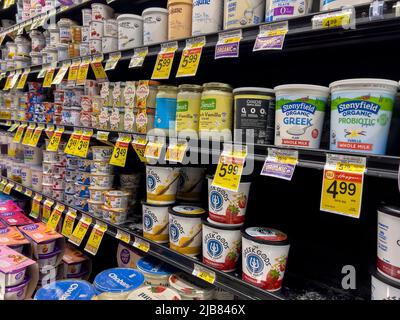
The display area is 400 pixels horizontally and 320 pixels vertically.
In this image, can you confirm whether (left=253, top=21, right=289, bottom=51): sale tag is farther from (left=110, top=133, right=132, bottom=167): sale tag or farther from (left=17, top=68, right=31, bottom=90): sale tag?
(left=17, top=68, right=31, bottom=90): sale tag

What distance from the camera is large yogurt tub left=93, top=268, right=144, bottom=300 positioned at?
0.96 metres

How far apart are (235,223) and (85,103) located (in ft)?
3.69

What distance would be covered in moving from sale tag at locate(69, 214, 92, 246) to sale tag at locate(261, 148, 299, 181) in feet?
3.59

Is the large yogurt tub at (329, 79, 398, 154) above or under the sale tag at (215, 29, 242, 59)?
under

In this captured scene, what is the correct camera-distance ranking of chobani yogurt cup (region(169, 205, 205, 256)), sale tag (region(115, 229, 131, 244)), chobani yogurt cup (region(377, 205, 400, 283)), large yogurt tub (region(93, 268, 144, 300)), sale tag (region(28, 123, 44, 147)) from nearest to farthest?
chobani yogurt cup (region(377, 205, 400, 283))
large yogurt tub (region(93, 268, 144, 300))
chobani yogurt cup (region(169, 205, 205, 256))
sale tag (region(115, 229, 131, 244))
sale tag (region(28, 123, 44, 147))

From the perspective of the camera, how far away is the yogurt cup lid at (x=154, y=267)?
4.29 ft

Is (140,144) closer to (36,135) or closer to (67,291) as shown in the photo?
(67,291)

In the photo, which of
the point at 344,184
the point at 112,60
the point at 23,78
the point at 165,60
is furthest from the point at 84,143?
the point at 344,184

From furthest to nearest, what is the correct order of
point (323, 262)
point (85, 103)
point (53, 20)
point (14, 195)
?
point (14, 195) < point (53, 20) < point (85, 103) < point (323, 262)

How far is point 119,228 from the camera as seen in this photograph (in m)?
1.47

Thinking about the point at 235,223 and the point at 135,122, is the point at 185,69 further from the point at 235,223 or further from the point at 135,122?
the point at 235,223

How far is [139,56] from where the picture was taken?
1.34 meters

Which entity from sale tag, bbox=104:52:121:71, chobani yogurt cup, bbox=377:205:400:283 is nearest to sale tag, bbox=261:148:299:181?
chobani yogurt cup, bbox=377:205:400:283
